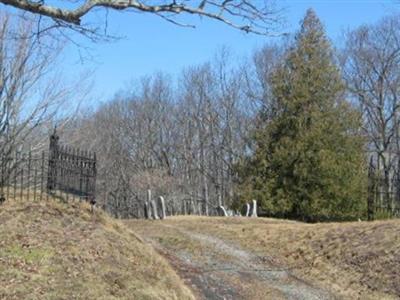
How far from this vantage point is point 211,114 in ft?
153

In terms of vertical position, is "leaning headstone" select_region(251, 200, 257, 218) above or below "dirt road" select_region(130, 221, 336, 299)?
above

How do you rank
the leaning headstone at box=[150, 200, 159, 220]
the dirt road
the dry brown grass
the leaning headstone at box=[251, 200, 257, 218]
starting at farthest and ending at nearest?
the leaning headstone at box=[251, 200, 257, 218], the leaning headstone at box=[150, 200, 159, 220], the dry brown grass, the dirt road

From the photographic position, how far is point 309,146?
94.6 ft

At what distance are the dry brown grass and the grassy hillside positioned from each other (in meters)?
3.58

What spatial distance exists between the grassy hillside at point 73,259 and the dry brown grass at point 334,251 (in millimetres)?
3584

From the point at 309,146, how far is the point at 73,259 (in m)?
20.6

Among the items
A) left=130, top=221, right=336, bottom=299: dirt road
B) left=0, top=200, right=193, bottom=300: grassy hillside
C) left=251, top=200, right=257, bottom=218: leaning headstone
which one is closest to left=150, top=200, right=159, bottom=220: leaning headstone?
left=130, top=221, right=336, bottom=299: dirt road

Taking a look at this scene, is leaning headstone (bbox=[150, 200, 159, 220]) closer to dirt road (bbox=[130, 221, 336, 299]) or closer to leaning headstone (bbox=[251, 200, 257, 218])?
dirt road (bbox=[130, 221, 336, 299])

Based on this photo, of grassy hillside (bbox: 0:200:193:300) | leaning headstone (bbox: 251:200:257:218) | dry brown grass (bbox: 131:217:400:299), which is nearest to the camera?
grassy hillside (bbox: 0:200:193:300)

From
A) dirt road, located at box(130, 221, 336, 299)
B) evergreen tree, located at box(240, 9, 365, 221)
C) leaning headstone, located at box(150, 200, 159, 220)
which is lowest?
dirt road, located at box(130, 221, 336, 299)

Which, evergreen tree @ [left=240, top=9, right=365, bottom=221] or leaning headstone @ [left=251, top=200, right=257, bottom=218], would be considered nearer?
leaning headstone @ [left=251, top=200, right=257, bottom=218]

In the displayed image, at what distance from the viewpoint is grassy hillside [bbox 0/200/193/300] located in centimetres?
864

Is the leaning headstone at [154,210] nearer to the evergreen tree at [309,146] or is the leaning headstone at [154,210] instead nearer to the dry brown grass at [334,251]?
the dry brown grass at [334,251]

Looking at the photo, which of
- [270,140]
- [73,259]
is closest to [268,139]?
[270,140]
